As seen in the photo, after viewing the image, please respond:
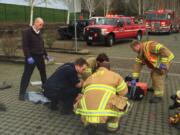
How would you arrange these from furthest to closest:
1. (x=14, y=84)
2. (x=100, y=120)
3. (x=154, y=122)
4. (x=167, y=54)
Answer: (x=14, y=84), (x=167, y=54), (x=154, y=122), (x=100, y=120)

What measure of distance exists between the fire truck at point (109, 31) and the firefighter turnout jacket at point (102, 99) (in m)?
15.6

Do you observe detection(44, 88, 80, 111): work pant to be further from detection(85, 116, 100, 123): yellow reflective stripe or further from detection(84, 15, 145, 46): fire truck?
detection(84, 15, 145, 46): fire truck

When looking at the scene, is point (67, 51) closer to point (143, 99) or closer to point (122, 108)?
point (143, 99)

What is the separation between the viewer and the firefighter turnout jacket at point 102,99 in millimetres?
5086

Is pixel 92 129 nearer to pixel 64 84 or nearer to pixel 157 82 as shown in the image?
pixel 64 84

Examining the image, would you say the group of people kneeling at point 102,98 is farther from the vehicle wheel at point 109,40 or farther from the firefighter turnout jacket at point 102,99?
the vehicle wheel at point 109,40

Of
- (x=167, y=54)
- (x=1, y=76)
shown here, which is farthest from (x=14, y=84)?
(x=167, y=54)

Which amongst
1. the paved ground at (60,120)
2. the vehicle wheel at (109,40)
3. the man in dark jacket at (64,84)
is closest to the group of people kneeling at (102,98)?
the man in dark jacket at (64,84)

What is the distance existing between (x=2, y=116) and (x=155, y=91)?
3.21m

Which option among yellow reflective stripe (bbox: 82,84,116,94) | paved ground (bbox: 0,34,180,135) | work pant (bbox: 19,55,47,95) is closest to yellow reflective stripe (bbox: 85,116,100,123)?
yellow reflective stripe (bbox: 82,84,116,94)

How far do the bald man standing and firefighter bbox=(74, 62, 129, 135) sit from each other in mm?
2549

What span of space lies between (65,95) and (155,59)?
2.10m

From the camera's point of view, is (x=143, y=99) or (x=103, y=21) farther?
(x=103, y=21)

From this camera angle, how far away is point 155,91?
761 centimetres
